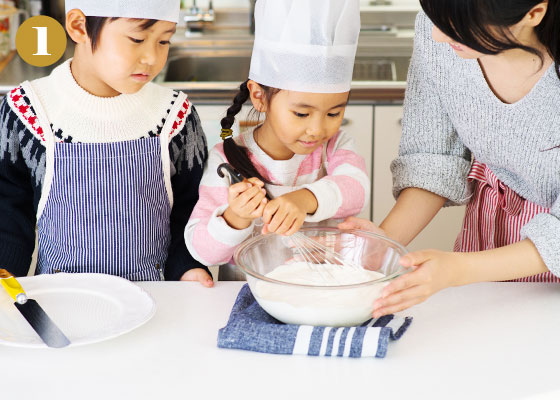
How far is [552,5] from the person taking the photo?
104 centimetres

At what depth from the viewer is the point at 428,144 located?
1.40 meters

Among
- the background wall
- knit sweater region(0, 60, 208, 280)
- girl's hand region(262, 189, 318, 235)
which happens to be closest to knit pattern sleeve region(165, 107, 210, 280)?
knit sweater region(0, 60, 208, 280)

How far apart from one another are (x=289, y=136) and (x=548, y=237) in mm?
463

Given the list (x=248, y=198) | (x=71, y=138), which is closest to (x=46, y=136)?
(x=71, y=138)

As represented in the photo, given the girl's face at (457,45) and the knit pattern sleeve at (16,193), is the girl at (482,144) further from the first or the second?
the knit pattern sleeve at (16,193)

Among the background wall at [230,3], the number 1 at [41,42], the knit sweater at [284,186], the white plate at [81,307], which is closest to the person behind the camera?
the white plate at [81,307]

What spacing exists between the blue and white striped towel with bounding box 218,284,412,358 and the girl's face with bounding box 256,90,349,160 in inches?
14.7

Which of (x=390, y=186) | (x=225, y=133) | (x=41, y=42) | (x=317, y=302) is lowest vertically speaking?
(x=390, y=186)

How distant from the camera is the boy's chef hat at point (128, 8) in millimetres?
1164

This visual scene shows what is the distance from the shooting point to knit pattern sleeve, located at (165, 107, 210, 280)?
1.34 m

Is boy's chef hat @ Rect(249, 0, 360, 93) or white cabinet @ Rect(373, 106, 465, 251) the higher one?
boy's chef hat @ Rect(249, 0, 360, 93)

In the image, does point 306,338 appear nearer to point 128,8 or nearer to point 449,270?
point 449,270

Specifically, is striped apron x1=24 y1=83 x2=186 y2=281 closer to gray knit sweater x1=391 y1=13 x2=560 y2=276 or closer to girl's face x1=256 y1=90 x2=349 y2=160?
girl's face x1=256 y1=90 x2=349 y2=160

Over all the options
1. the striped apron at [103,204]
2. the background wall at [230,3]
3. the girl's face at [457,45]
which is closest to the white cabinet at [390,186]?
the background wall at [230,3]
